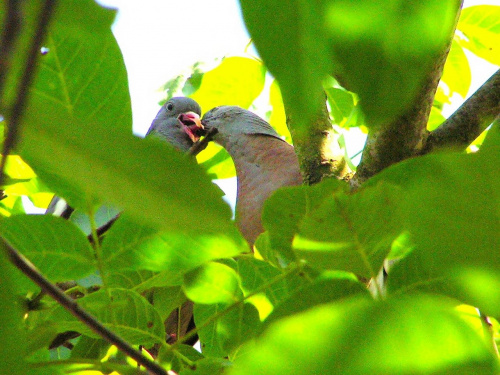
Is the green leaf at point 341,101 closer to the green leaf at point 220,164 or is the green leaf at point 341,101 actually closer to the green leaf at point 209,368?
the green leaf at point 220,164

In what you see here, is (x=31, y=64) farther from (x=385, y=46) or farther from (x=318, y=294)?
(x=318, y=294)

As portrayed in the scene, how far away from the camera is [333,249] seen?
1.56ft

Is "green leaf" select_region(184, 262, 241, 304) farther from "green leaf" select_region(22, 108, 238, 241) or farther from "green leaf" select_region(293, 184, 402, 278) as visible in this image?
"green leaf" select_region(22, 108, 238, 241)

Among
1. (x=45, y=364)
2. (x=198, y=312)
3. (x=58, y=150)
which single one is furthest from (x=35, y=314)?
(x=58, y=150)

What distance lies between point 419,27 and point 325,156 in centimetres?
106

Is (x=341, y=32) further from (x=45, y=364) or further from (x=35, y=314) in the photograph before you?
(x=35, y=314)

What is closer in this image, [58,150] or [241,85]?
[58,150]

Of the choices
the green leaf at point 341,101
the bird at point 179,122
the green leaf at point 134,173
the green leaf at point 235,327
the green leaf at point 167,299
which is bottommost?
the bird at point 179,122

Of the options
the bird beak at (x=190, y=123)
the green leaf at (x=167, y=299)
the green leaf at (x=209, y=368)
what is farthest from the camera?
the bird beak at (x=190, y=123)

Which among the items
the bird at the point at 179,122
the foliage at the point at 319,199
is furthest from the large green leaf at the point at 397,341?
the bird at the point at 179,122

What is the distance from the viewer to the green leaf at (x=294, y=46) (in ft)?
0.72

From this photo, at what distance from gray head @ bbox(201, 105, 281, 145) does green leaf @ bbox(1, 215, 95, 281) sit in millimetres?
1296

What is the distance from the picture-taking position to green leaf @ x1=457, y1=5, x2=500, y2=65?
1.29 meters

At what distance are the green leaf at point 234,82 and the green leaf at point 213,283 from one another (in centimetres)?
74
